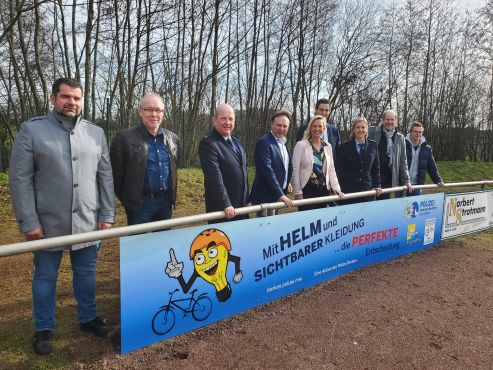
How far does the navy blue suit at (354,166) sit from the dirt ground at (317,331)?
1.27 meters

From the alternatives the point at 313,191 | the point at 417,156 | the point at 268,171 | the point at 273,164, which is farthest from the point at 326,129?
the point at 417,156

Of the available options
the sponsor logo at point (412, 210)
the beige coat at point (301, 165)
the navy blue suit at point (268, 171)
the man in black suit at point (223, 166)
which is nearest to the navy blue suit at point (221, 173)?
the man in black suit at point (223, 166)

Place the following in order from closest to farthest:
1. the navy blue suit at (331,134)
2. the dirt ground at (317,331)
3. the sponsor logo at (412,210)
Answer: the dirt ground at (317,331) < the navy blue suit at (331,134) < the sponsor logo at (412,210)

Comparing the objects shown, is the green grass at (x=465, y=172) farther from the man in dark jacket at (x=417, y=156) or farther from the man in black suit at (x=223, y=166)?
the man in black suit at (x=223, y=166)

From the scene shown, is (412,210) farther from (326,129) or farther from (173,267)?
(173,267)

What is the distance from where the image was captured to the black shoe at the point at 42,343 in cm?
283

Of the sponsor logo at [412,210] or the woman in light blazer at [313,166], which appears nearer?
the woman in light blazer at [313,166]

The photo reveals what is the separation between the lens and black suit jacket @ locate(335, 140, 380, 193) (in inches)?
215

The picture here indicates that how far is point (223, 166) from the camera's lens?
3.81m

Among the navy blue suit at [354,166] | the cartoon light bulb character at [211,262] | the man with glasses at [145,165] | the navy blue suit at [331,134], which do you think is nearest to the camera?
the cartoon light bulb character at [211,262]

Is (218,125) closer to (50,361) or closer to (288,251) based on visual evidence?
(288,251)

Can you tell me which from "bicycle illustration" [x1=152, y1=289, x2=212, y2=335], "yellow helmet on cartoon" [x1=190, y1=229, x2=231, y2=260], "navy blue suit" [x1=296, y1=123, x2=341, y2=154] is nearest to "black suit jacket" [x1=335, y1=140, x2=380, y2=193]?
"navy blue suit" [x1=296, y1=123, x2=341, y2=154]

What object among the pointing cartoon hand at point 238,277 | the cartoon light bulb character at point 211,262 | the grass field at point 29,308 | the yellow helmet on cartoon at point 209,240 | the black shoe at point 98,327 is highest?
the yellow helmet on cartoon at point 209,240

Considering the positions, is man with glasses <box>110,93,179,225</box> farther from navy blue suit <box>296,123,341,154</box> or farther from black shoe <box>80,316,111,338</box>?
navy blue suit <box>296,123,341,154</box>
